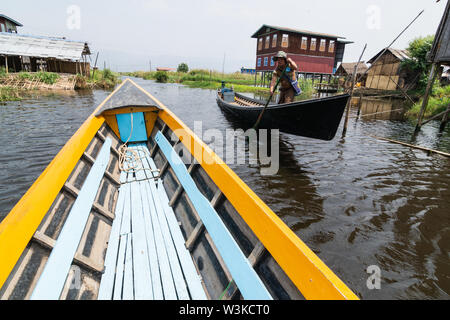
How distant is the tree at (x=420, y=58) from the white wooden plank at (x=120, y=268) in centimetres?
3170

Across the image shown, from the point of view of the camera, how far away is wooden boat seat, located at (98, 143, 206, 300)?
200 centimetres

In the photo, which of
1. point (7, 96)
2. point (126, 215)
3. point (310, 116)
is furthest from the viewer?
point (7, 96)

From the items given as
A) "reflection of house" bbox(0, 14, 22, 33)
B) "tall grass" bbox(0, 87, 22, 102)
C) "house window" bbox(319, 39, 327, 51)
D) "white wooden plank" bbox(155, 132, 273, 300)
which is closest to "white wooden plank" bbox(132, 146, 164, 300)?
"white wooden plank" bbox(155, 132, 273, 300)

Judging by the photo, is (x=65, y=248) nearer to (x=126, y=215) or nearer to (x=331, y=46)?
(x=126, y=215)

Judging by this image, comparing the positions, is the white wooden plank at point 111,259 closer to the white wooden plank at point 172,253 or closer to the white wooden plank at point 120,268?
the white wooden plank at point 120,268

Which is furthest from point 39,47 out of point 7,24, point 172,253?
point 172,253

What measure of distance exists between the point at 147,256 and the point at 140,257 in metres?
0.07

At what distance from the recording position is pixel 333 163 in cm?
691

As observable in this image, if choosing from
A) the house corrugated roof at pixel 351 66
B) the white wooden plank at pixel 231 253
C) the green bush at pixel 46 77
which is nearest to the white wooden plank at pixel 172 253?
the white wooden plank at pixel 231 253

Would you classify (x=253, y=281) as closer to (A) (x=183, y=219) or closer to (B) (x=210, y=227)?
(B) (x=210, y=227)

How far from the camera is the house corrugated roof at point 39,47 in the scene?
73.0 ft

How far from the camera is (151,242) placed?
255cm

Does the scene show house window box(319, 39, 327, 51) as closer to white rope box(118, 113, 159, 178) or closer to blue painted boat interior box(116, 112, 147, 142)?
blue painted boat interior box(116, 112, 147, 142)

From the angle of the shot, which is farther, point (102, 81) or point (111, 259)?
point (102, 81)
